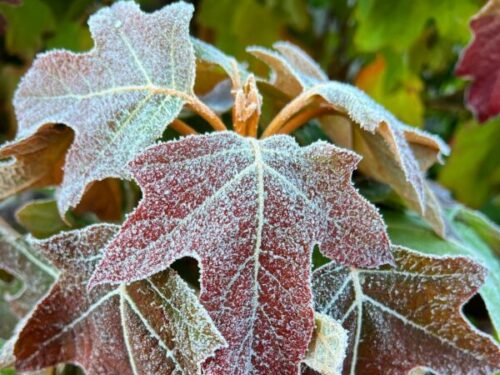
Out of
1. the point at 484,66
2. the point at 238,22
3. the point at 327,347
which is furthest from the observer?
the point at 238,22

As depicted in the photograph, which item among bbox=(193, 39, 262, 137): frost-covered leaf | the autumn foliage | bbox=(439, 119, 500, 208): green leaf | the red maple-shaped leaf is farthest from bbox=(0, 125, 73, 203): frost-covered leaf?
bbox=(439, 119, 500, 208): green leaf

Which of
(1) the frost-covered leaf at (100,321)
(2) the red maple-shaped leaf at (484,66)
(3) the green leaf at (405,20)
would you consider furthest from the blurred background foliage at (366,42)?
(1) the frost-covered leaf at (100,321)

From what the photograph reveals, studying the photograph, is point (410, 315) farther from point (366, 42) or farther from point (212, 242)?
point (366, 42)

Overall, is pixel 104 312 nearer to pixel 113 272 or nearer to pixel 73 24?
pixel 113 272

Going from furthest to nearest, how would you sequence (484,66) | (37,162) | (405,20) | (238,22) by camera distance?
1. (238,22)
2. (405,20)
3. (484,66)
4. (37,162)

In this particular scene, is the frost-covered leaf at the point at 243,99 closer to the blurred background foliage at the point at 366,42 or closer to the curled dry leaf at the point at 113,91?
the curled dry leaf at the point at 113,91

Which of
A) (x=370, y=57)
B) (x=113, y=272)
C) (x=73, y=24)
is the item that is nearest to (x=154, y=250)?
(x=113, y=272)

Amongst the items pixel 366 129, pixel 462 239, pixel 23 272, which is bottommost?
pixel 23 272

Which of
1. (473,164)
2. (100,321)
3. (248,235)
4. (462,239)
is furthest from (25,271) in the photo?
(473,164)
